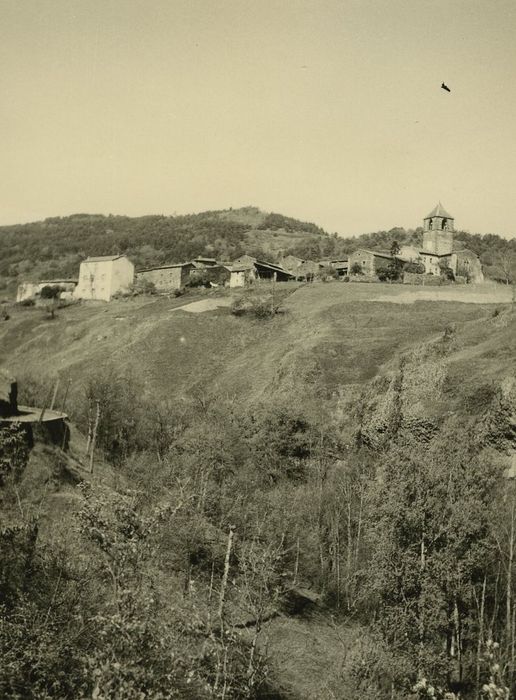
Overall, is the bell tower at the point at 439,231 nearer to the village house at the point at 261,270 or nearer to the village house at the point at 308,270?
the village house at the point at 308,270

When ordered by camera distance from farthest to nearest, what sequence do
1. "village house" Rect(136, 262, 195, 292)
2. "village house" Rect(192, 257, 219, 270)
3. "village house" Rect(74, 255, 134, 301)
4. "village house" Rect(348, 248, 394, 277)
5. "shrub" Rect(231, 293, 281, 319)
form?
"village house" Rect(192, 257, 219, 270) < "village house" Rect(136, 262, 195, 292) < "village house" Rect(74, 255, 134, 301) < "village house" Rect(348, 248, 394, 277) < "shrub" Rect(231, 293, 281, 319)

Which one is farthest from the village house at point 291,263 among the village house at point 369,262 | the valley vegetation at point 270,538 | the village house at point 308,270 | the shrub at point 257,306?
the valley vegetation at point 270,538

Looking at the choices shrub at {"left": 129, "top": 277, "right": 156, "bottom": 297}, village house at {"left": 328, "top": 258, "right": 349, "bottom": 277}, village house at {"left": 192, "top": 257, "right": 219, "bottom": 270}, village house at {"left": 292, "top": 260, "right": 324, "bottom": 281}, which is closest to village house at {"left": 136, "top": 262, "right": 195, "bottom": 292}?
shrub at {"left": 129, "top": 277, "right": 156, "bottom": 297}

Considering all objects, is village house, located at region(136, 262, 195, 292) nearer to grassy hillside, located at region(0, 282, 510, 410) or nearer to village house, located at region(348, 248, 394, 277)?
grassy hillside, located at region(0, 282, 510, 410)

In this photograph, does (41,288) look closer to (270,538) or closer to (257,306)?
(257,306)

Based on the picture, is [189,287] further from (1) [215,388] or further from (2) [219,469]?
(2) [219,469]

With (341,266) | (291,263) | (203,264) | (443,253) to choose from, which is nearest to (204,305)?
(203,264)
